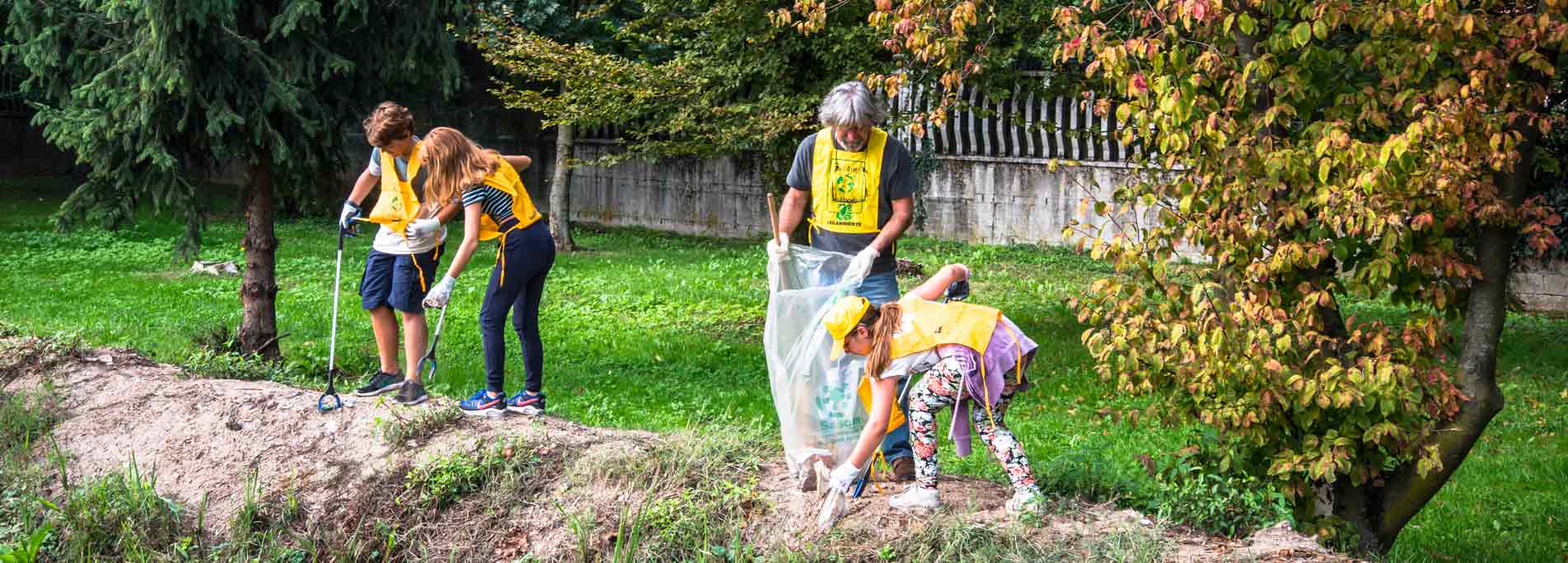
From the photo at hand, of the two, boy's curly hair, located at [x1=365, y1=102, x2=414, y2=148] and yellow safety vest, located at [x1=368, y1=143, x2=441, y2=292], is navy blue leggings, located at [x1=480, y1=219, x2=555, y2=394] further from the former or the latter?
boy's curly hair, located at [x1=365, y1=102, x2=414, y2=148]

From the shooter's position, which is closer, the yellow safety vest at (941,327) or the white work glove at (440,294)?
the yellow safety vest at (941,327)

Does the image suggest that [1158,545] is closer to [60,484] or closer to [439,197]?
[439,197]

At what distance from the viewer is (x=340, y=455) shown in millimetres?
5660

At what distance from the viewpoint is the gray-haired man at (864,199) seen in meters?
5.16

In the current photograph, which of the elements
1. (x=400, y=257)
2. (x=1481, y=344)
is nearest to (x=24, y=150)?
(x=400, y=257)

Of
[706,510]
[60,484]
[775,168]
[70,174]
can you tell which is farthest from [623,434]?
[70,174]

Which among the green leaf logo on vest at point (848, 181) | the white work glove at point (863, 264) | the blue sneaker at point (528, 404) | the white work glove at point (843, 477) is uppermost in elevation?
the green leaf logo on vest at point (848, 181)

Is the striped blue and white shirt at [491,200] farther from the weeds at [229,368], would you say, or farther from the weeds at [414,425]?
the weeds at [229,368]

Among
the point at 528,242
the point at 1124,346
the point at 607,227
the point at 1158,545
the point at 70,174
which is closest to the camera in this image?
the point at 1158,545

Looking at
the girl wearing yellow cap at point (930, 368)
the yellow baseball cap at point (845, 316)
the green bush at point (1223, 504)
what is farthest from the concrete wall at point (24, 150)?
the green bush at point (1223, 504)

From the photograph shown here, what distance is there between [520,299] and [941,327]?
2.37 m

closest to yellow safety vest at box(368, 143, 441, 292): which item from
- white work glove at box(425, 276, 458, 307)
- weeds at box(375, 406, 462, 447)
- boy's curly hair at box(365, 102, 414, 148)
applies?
boy's curly hair at box(365, 102, 414, 148)

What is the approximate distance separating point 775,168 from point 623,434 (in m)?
9.47

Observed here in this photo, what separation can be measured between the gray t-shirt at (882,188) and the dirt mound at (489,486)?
0.90 m
